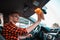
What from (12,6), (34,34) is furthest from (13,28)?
(12,6)

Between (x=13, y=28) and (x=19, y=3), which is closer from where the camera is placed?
(x=13, y=28)

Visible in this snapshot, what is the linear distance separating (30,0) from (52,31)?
708 millimetres

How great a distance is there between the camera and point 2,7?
2453mm

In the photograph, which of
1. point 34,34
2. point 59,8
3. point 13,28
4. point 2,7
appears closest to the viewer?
point 13,28

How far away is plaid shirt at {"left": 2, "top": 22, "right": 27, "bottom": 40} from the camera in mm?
1240

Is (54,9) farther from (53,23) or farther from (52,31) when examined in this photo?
(52,31)

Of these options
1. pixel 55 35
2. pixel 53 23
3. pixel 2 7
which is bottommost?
pixel 55 35

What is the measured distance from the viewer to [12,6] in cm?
247

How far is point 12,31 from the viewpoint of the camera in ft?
4.08

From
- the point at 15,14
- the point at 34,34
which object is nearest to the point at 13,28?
the point at 15,14

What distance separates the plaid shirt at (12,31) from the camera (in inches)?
48.8

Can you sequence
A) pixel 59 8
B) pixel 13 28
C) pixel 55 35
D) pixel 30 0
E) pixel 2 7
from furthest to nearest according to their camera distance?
1. pixel 59 8
2. pixel 30 0
3. pixel 2 7
4. pixel 55 35
5. pixel 13 28

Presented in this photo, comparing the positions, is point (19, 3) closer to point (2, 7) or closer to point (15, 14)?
point (2, 7)

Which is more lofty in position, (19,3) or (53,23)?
(19,3)
